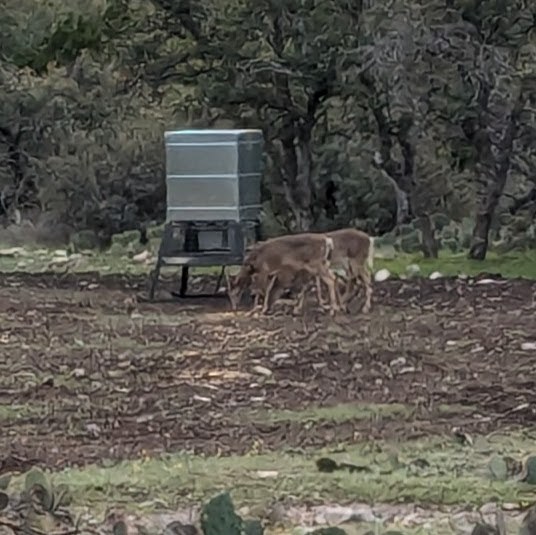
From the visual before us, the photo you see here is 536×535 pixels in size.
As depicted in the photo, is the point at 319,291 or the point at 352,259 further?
the point at 352,259

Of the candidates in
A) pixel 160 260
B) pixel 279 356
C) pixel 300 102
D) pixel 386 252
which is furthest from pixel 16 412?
pixel 300 102

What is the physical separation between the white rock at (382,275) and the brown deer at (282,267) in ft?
6.36

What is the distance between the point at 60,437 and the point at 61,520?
3.82 metres

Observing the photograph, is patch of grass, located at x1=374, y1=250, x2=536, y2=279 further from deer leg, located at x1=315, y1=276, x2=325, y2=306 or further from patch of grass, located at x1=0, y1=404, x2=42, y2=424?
patch of grass, located at x1=0, y1=404, x2=42, y2=424

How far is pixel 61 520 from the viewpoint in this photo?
4.94 metres

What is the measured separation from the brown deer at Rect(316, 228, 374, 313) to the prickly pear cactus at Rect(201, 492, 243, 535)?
36.3 ft

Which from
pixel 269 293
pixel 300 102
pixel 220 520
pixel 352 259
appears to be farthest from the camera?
pixel 300 102

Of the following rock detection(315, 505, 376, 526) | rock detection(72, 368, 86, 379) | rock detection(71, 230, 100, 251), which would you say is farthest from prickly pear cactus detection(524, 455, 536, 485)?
rock detection(71, 230, 100, 251)

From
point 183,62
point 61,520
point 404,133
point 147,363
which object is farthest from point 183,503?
point 183,62

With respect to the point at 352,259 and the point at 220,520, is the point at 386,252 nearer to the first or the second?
the point at 352,259

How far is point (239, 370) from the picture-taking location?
11.2 metres

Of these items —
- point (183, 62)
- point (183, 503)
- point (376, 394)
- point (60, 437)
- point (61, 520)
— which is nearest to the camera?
point (61, 520)

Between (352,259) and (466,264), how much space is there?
3.50 meters

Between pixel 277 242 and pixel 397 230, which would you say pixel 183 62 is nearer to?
pixel 397 230
